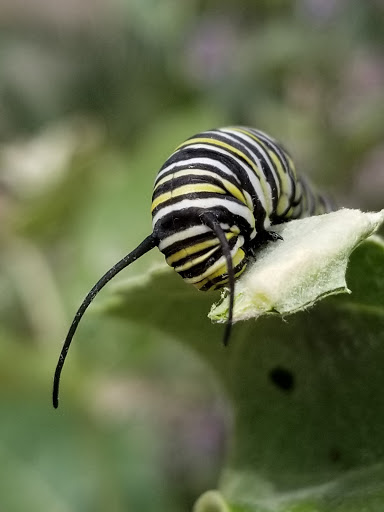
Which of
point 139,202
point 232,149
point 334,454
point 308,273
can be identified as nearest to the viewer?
point 308,273

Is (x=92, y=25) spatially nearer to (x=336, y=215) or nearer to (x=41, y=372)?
(x=41, y=372)

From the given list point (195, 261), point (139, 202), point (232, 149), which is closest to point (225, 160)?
point (232, 149)

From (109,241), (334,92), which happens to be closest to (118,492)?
(109,241)

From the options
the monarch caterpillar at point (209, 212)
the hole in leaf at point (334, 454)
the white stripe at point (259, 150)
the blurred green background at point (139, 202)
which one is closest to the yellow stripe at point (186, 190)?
the monarch caterpillar at point (209, 212)

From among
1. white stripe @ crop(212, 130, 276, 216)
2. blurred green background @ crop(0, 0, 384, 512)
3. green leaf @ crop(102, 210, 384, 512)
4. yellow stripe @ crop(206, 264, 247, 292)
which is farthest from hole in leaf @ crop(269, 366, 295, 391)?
blurred green background @ crop(0, 0, 384, 512)

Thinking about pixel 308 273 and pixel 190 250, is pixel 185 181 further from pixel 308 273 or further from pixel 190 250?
pixel 308 273

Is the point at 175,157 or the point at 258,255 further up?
the point at 175,157
